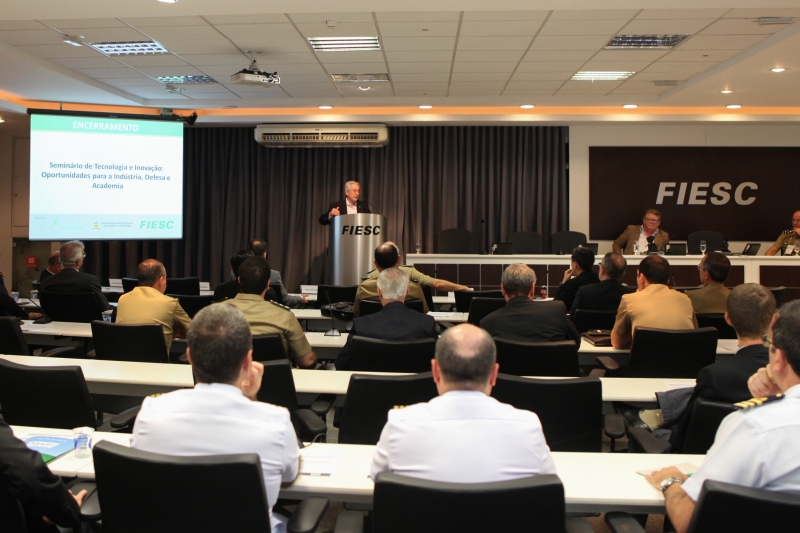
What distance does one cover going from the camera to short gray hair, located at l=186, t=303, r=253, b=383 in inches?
65.6

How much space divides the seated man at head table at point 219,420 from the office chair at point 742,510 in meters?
0.98

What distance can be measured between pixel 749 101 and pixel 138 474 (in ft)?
28.3

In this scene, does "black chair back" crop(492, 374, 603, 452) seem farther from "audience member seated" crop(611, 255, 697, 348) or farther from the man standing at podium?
the man standing at podium

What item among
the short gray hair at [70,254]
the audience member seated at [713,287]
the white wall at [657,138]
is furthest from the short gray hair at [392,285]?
the white wall at [657,138]

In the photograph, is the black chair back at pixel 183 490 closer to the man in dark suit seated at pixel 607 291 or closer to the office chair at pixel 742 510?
the office chair at pixel 742 510

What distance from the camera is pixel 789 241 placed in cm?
830

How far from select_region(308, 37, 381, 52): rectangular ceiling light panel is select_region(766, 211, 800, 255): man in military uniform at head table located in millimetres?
6043

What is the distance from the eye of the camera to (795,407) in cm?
141

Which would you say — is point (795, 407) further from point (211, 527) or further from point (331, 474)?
point (211, 527)

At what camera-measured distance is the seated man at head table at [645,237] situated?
838 cm

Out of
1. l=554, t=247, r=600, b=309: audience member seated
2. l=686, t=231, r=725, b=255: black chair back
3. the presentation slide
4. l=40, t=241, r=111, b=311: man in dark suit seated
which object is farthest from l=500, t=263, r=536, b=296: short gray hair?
l=686, t=231, r=725, b=255: black chair back

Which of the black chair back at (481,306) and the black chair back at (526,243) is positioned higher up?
the black chair back at (526,243)

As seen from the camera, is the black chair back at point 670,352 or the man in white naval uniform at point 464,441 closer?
the man in white naval uniform at point 464,441

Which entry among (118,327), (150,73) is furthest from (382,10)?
(150,73)
